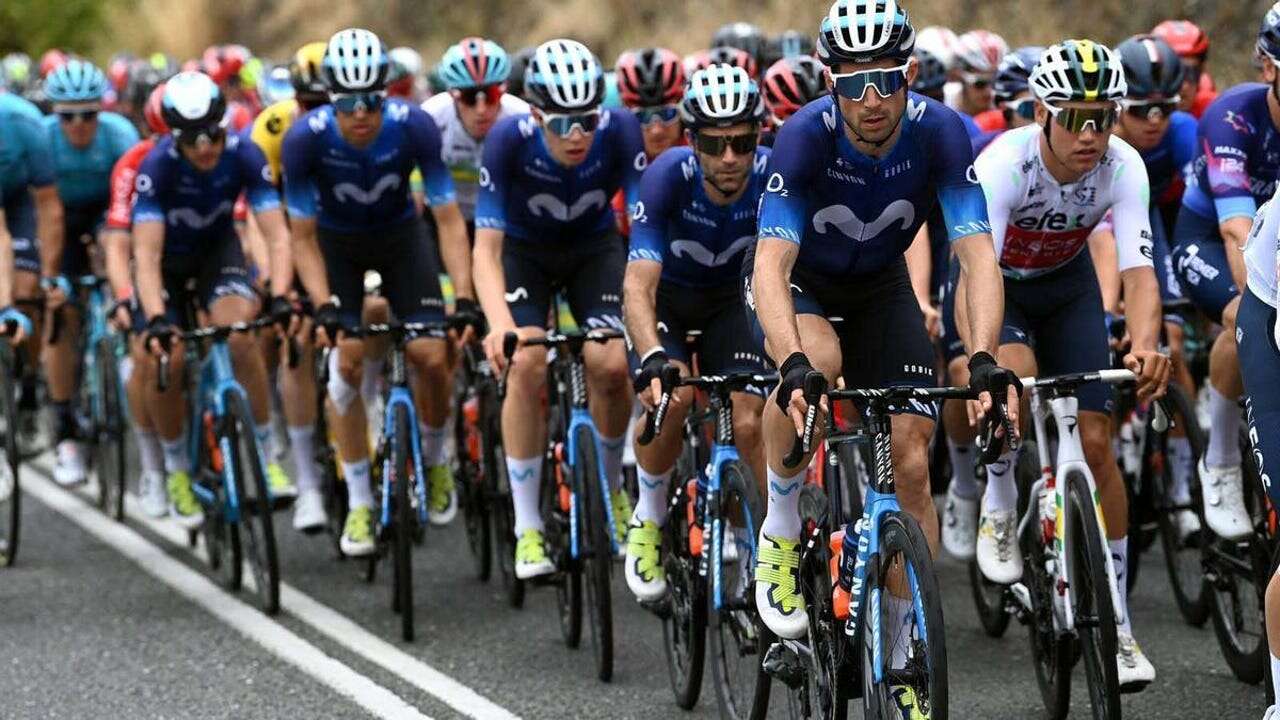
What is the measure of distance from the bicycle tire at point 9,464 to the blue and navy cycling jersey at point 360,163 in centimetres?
200

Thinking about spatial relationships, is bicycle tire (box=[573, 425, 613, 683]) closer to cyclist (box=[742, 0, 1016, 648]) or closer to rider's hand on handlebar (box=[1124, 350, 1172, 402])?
cyclist (box=[742, 0, 1016, 648])

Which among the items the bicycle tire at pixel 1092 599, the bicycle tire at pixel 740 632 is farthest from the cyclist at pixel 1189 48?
the bicycle tire at pixel 740 632

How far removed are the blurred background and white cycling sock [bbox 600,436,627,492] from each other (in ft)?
32.8

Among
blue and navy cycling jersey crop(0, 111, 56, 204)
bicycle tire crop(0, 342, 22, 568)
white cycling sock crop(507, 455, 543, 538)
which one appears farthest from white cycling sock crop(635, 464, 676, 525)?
blue and navy cycling jersey crop(0, 111, 56, 204)

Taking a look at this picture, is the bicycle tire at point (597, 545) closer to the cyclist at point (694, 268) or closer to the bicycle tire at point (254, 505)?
the cyclist at point (694, 268)

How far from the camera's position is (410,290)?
9656 mm

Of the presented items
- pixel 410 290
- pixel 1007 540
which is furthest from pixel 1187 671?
pixel 410 290

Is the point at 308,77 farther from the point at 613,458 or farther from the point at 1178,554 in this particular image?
the point at 1178,554

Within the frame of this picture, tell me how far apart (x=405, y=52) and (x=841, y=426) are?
9.05 metres

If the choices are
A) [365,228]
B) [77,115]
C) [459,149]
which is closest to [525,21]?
[77,115]

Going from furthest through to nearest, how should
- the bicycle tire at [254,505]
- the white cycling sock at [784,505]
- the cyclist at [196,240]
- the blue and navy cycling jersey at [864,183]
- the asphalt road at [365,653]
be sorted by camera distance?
the cyclist at [196,240]
the bicycle tire at [254,505]
the asphalt road at [365,653]
the white cycling sock at [784,505]
the blue and navy cycling jersey at [864,183]

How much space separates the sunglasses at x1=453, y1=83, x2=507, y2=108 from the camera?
34.8ft

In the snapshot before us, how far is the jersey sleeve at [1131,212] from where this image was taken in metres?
6.82

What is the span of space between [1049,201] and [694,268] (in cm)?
132
